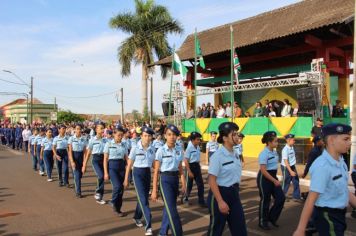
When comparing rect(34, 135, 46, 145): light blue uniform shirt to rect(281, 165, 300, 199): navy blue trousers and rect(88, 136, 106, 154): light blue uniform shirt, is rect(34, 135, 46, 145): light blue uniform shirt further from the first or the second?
rect(281, 165, 300, 199): navy blue trousers

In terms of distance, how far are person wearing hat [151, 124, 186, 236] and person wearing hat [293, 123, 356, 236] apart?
2.39 metres

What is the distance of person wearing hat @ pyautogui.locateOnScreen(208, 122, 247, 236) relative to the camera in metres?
4.59

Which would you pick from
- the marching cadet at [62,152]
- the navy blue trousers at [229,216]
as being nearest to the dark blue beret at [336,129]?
the navy blue trousers at [229,216]

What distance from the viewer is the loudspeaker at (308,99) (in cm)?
1625

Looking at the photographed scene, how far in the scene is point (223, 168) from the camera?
184 inches

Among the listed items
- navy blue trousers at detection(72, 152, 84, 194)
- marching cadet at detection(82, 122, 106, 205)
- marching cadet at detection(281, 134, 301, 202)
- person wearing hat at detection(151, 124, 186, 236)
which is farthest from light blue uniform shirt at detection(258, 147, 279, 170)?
navy blue trousers at detection(72, 152, 84, 194)

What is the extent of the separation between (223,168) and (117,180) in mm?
3704

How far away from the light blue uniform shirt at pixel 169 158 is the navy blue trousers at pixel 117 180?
206cm

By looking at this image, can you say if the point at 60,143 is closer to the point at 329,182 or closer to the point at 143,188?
the point at 143,188

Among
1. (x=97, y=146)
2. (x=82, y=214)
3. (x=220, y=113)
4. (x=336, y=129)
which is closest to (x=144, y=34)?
(x=220, y=113)

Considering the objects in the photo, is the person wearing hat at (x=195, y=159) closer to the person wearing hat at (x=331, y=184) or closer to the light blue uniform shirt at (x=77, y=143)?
the light blue uniform shirt at (x=77, y=143)

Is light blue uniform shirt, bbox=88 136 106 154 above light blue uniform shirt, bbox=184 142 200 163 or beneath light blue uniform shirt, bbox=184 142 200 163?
above

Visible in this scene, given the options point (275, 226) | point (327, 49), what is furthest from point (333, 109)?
point (275, 226)

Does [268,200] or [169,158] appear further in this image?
[268,200]
